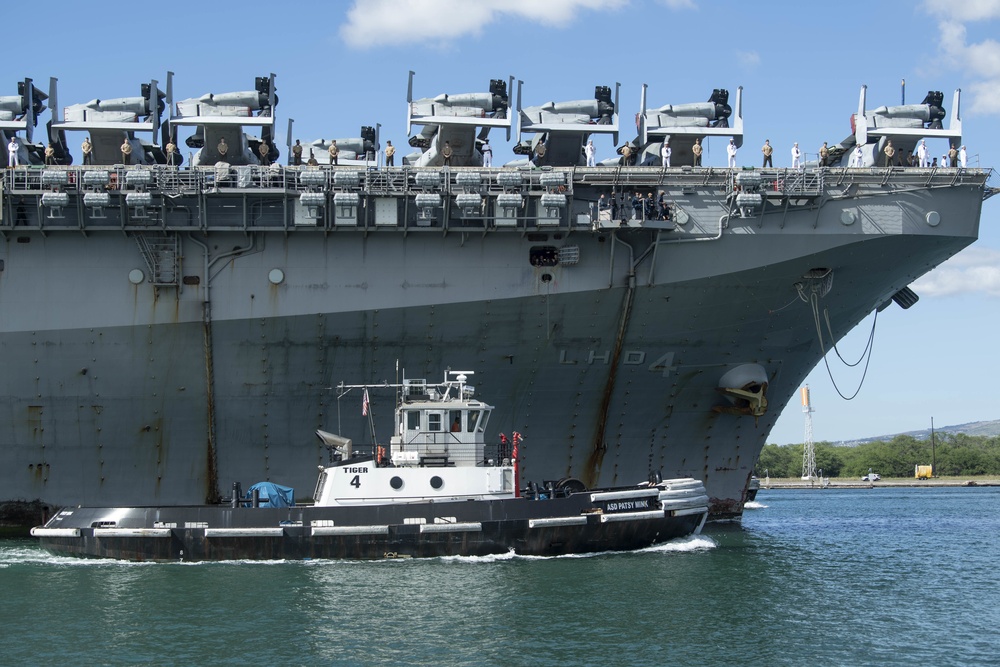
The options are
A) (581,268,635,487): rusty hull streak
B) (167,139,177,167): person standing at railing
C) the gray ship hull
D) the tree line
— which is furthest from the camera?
the tree line

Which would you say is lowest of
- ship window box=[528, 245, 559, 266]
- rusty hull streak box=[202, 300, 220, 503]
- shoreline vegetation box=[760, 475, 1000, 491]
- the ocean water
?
shoreline vegetation box=[760, 475, 1000, 491]

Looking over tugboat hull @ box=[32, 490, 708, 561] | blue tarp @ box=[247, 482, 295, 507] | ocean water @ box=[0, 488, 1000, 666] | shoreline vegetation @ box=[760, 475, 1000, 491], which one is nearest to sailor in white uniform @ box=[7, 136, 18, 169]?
tugboat hull @ box=[32, 490, 708, 561]

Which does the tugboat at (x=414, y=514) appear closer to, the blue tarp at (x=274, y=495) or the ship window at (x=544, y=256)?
the blue tarp at (x=274, y=495)

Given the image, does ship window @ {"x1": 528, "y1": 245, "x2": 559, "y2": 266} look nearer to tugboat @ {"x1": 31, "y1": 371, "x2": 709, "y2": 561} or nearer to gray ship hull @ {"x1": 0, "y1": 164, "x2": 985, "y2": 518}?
gray ship hull @ {"x1": 0, "y1": 164, "x2": 985, "y2": 518}

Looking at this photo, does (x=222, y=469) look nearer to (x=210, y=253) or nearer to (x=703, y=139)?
(x=210, y=253)

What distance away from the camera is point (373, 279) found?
27.9 meters

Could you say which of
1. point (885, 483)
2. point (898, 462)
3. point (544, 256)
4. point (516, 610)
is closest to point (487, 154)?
point (544, 256)

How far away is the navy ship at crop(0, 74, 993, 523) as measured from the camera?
2752 centimetres

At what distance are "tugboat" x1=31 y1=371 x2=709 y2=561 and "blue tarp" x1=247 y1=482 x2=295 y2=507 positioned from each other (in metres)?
0.04

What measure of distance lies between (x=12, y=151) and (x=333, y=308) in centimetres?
927

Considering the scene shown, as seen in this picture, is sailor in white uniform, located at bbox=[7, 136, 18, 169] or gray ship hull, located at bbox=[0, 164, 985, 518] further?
sailor in white uniform, located at bbox=[7, 136, 18, 169]

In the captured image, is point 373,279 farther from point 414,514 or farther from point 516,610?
point 516,610

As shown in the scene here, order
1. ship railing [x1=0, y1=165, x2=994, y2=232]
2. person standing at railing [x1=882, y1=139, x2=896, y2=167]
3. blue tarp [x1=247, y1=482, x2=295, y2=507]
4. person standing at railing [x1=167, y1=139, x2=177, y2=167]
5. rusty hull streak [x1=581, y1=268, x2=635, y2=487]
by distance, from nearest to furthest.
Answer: blue tarp [x1=247, y1=482, x2=295, y2=507] < ship railing [x1=0, y1=165, x2=994, y2=232] < rusty hull streak [x1=581, y1=268, x2=635, y2=487] < person standing at railing [x1=167, y1=139, x2=177, y2=167] < person standing at railing [x1=882, y1=139, x2=896, y2=167]

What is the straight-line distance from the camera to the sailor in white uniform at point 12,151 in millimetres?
28875
